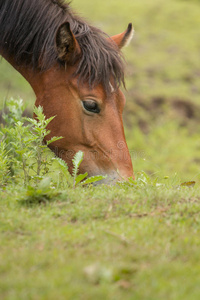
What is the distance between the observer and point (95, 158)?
127 inches

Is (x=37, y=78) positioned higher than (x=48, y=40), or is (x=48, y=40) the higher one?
(x=48, y=40)

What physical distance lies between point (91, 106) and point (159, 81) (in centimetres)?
970

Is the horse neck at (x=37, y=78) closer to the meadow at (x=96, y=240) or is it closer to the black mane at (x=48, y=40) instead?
the black mane at (x=48, y=40)

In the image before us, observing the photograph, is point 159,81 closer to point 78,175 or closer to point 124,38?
point 124,38

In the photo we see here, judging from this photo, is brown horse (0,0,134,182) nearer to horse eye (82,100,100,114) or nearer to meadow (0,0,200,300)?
horse eye (82,100,100,114)

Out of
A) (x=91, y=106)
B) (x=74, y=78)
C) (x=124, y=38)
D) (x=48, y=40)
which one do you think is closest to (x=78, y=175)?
(x=91, y=106)

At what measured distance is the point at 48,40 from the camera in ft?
11.2

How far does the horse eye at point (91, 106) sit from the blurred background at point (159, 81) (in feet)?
2.87

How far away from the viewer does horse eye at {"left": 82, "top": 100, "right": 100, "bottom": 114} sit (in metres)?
3.32

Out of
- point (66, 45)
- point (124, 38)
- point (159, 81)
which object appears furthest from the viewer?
point (159, 81)

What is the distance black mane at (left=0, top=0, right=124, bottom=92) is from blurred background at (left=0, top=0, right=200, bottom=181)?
84 cm

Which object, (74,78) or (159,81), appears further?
(159,81)

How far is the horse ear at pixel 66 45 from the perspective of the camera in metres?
3.22

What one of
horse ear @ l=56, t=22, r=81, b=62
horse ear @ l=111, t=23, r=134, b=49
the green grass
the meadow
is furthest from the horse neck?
the green grass
